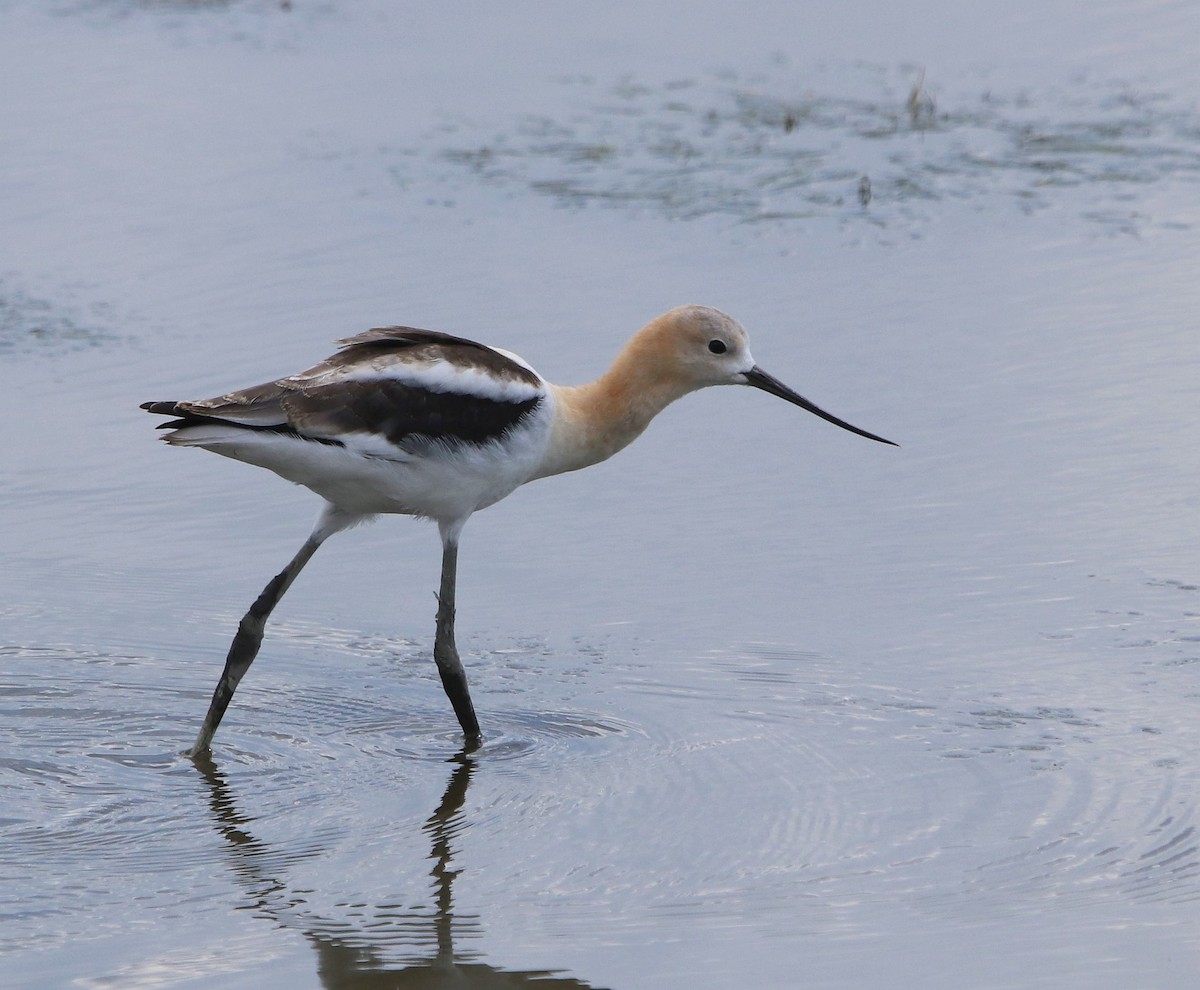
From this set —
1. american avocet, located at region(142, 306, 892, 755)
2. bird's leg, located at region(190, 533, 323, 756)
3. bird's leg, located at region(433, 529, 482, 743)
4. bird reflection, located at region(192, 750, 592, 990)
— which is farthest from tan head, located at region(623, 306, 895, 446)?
bird reflection, located at region(192, 750, 592, 990)

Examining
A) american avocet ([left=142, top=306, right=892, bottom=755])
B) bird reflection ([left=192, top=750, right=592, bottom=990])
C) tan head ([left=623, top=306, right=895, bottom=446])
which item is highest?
tan head ([left=623, top=306, right=895, bottom=446])

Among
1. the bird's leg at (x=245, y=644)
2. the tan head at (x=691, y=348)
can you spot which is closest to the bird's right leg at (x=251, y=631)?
the bird's leg at (x=245, y=644)

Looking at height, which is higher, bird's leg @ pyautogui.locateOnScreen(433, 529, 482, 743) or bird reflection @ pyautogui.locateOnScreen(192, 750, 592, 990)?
bird's leg @ pyautogui.locateOnScreen(433, 529, 482, 743)

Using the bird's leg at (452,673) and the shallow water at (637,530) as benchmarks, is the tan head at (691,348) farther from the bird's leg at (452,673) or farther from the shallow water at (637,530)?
the bird's leg at (452,673)

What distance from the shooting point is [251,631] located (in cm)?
604

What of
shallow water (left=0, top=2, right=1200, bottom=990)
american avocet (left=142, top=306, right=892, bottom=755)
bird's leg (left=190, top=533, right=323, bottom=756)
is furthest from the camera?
bird's leg (left=190, top=533, right=323, bottom=756)

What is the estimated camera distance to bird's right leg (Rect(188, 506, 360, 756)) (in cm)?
594

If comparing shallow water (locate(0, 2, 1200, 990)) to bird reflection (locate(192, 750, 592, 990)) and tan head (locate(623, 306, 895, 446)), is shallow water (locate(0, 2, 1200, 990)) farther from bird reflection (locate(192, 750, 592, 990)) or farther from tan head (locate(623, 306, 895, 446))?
tan head (locate(623, 306, 895, 446))

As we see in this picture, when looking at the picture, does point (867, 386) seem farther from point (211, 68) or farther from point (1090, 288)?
point (211, 68)

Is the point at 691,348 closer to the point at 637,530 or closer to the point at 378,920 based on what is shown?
the point at 637,530

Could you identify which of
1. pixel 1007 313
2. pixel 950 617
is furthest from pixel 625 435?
pixel 1007 313

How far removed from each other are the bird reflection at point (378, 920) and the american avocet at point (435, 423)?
667 millimetres

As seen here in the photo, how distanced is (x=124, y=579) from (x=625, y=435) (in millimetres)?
1796

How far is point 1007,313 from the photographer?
8.59 meters
